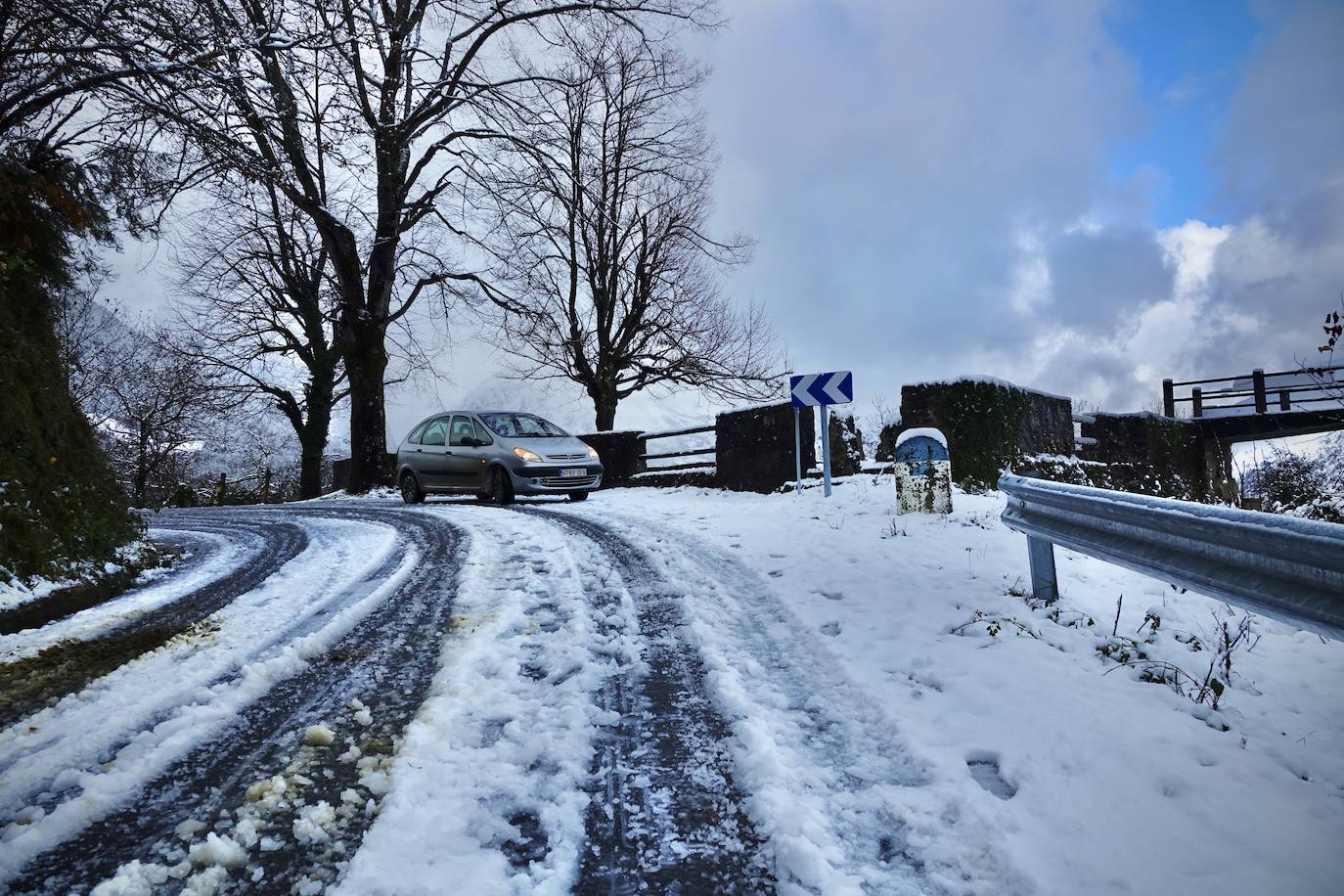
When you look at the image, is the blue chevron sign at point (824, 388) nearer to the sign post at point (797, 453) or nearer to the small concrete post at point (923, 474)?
the sign post at point (797, 453)

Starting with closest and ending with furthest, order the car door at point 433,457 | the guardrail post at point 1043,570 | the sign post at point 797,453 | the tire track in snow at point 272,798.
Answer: the tire track in snow at point 272,798
the guardrail post at point 1043,570
the sign post at point 797,453
the car door at point 433,457

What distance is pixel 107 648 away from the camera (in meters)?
3.69

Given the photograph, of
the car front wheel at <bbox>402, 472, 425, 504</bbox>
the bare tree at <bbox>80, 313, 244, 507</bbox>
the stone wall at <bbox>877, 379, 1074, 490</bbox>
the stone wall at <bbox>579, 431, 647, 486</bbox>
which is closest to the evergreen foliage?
the car front wheel at <bbox>402, 472, 425, 504</bbox>

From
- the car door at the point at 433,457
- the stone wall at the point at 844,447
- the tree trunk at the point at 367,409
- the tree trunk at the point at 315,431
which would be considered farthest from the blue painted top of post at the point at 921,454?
the tree trunk at the point at 315,431

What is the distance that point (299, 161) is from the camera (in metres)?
5.82

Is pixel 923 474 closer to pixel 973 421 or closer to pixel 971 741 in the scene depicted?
pixel 973 421

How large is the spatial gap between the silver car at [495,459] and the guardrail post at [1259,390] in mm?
21031

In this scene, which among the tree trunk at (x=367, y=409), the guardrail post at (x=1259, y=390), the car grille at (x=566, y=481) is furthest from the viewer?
the guardrail post at (x=1259, y=390)

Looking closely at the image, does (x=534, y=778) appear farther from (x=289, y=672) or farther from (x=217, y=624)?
(x=217, y=624)

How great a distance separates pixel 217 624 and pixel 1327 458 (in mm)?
20440

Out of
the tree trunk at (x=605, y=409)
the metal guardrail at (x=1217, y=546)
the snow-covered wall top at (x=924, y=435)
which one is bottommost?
the metal guardrail at (x=1217, y=546)

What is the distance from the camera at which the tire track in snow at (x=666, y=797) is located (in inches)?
70.9

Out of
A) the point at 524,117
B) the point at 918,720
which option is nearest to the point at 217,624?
the point at 918,720

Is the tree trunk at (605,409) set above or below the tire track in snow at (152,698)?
above
